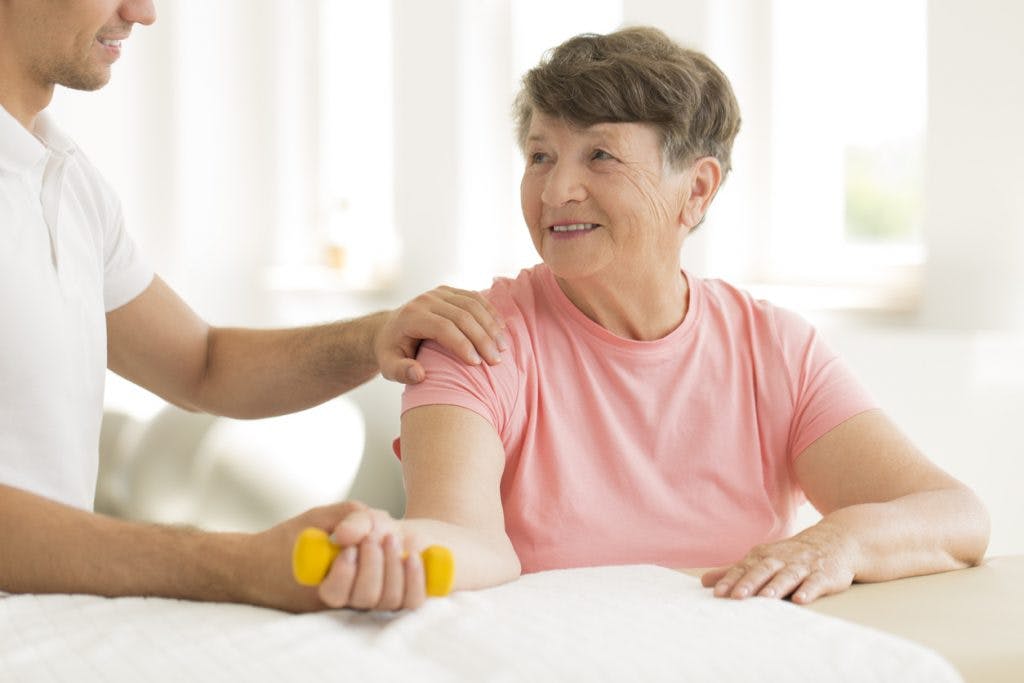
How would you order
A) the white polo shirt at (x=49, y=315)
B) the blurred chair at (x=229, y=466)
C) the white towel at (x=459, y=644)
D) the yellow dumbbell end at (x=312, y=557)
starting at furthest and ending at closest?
the blurred chair at (x=229, y=466) < the white polo shirt at (x=49, y=315) < the yellow dumbbell end at (x=312, y=557) < the white towel at (x=459, y=644)

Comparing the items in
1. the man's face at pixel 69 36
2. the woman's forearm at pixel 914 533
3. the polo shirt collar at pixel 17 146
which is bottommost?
the woman's forearm at pixel 914 533

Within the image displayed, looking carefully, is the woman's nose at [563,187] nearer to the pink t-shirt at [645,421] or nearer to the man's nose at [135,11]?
→ the pink t-shirt at [645,421]

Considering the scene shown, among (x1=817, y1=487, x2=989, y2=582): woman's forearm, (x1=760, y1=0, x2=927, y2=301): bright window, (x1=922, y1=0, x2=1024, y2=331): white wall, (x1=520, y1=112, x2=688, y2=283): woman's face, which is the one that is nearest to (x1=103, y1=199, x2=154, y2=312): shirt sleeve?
(x1=520, y1=112, x2=688, y2=283): woman's face

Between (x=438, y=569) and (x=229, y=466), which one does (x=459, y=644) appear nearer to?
(x=438, y=569)

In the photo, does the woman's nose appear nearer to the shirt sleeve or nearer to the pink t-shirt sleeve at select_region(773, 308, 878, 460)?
the pink t-shirt sleeve at select_region(773, 308, 878, 460)

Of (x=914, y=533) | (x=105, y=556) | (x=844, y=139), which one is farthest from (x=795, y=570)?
(x=844, y=139)

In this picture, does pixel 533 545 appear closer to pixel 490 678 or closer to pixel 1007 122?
pixel 490 678

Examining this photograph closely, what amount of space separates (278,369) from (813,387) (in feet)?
2.61

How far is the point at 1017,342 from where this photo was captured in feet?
6.91

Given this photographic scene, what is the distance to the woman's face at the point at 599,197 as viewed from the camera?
5.55 feet

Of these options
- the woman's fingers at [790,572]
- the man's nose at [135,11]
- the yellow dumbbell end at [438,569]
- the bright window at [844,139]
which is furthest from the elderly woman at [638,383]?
the bright window at [844,139]

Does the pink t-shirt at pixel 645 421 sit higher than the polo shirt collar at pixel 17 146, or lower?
lower

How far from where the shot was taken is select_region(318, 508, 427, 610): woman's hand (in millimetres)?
1101

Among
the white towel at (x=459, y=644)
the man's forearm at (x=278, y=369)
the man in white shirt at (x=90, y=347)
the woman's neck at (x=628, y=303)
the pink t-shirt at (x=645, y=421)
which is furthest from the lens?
the man's forearm at (x=278, y=369)
